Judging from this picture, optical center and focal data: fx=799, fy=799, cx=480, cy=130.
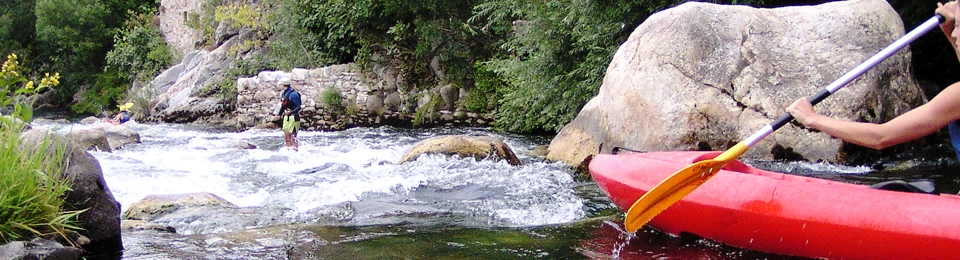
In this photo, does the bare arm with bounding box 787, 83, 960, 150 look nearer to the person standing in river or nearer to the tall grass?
the person standing in river

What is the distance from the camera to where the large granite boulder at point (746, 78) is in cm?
726

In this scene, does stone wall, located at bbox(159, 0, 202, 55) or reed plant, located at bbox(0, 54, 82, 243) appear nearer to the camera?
reed plant, located at bbox(0, 54, 82, 243)

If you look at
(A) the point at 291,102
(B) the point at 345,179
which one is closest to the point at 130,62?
(A) the point at 291,102

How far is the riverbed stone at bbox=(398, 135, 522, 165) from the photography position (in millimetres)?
7945

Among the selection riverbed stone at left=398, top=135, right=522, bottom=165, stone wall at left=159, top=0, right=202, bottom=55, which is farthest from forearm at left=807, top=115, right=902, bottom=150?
stone wall at left=159, top=0, right=202, bottom=55

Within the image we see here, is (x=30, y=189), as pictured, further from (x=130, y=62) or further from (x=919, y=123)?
(x=130, y=62)

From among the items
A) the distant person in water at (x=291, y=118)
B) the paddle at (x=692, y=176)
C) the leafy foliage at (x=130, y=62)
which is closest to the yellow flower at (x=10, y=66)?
the paddle at (x=692, y=176)

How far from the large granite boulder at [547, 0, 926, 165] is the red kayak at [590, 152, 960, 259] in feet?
9.19

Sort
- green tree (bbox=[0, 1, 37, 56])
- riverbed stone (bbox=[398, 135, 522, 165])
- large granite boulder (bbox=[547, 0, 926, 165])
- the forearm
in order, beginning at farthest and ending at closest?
green tree (bbox=[0, 1, 37, 56]) → riverbed stone (bbox=[398, 135, 522, 165]) → large granite boulder (bbox=[547, 0, 926, 165]) → the forearm

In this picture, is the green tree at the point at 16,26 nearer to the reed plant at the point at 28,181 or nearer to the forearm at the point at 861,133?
the reed plant at the point at 28,181

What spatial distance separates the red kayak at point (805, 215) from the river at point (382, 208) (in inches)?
6.3

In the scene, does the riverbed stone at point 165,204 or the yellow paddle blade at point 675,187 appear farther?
the riverbed stone at point 165,204

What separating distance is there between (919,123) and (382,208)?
354cm

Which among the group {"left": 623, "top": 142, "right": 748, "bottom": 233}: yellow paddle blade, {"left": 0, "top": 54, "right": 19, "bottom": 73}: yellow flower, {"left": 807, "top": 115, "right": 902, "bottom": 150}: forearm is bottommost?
{"left": 623, "top": 142, "right": 748, "bottom": 233}: yellow paddle blade
